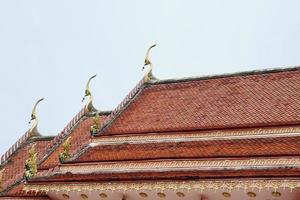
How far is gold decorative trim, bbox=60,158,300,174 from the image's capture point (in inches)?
485

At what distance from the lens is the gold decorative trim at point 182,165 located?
1231 centimetres

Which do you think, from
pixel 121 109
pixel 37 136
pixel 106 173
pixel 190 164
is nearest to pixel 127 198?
pixel 106 173

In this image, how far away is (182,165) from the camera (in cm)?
1352

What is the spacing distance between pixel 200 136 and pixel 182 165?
7.37 feet

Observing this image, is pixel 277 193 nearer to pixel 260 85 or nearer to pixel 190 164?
pixel 190 164

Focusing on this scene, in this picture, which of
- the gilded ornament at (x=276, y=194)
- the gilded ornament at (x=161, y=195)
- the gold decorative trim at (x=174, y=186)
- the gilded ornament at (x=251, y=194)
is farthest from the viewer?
the gilded ornament at (x=161, y=195)

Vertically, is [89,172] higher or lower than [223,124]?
lower

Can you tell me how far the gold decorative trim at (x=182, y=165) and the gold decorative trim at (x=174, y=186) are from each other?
85cm

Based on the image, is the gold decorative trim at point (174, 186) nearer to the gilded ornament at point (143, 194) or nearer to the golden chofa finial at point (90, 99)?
the gilded ornament at point (143, 194)

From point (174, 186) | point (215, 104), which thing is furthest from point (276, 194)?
point (215, 104)

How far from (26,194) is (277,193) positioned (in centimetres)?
720

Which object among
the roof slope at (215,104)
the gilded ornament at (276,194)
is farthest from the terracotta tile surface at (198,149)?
the gilded ornament at (276,194)

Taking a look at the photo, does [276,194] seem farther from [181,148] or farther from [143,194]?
[181,148]

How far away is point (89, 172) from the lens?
47.9ft
